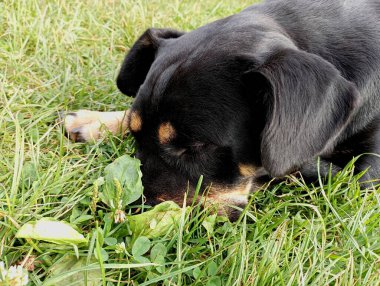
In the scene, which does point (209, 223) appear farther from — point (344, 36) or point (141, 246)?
point (344, 36)

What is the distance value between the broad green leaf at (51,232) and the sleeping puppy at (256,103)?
1.59 ft

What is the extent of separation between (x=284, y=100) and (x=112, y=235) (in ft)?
3.09

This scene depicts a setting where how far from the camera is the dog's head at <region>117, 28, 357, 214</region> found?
2.01 meters

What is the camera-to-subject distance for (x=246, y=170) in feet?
7.56

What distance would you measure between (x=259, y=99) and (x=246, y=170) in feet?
1.21

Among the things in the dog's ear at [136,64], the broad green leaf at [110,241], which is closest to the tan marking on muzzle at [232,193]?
the broad green leaf at [110,241]

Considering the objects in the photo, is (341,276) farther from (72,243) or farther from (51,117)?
(51,117)

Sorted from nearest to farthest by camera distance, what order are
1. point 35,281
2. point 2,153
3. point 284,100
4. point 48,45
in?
point 35,281
point 284,100
point 2,153
point 48,45

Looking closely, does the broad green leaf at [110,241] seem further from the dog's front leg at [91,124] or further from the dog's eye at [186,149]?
the dog's front leg at [91,124]

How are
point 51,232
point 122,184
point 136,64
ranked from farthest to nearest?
point 136,64 → point 122,184 → point 51,232

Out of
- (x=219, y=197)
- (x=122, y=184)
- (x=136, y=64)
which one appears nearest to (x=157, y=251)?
(x=122, y=184)

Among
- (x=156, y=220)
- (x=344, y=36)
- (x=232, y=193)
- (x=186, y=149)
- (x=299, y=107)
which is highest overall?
(x=344, y=36)

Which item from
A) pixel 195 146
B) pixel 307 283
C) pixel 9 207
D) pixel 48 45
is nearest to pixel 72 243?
pixel 9 207

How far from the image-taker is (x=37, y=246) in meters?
1.79
